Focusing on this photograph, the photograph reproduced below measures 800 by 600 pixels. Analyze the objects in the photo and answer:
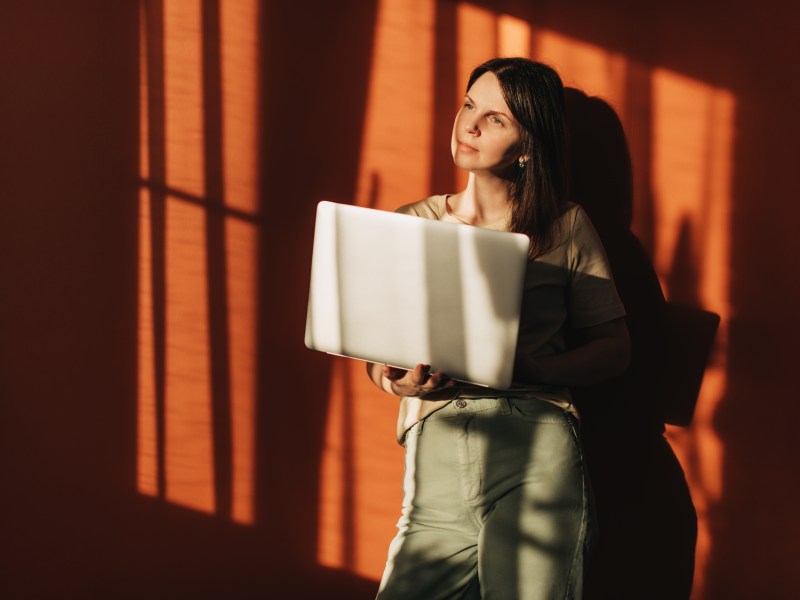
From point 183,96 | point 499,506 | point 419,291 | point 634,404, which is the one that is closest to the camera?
point 419,291

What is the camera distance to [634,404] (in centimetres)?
214

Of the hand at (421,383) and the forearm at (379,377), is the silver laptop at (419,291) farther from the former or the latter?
the forearm at (379,377)

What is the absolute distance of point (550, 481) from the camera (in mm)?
1624

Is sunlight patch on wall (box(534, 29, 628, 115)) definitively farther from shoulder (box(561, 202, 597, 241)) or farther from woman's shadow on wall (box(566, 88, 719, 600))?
shoulder (box(561, 202, 597, 241))

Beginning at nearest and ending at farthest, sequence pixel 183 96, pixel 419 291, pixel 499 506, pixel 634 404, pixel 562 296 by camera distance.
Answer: pixel 419 291 → pixel 499 506 → pixel 562 296 → pixel 183 96 → pixel 634 404

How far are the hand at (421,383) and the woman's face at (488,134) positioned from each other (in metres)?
0.46

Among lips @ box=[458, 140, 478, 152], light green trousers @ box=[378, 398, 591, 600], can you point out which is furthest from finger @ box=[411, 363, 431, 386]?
lips @ box=[458, 140, 478, 152]

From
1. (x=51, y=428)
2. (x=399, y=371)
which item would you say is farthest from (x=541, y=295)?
(x=51, y=428)

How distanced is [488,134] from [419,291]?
0.42 m

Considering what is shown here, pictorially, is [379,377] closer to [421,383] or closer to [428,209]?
[421,383]

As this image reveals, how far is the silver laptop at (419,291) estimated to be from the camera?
4.73 feet

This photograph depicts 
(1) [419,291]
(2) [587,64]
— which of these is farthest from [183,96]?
(2) [587,64]

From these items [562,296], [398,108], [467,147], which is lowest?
[562,296]

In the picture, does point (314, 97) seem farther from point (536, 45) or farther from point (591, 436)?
point (591, 436)
